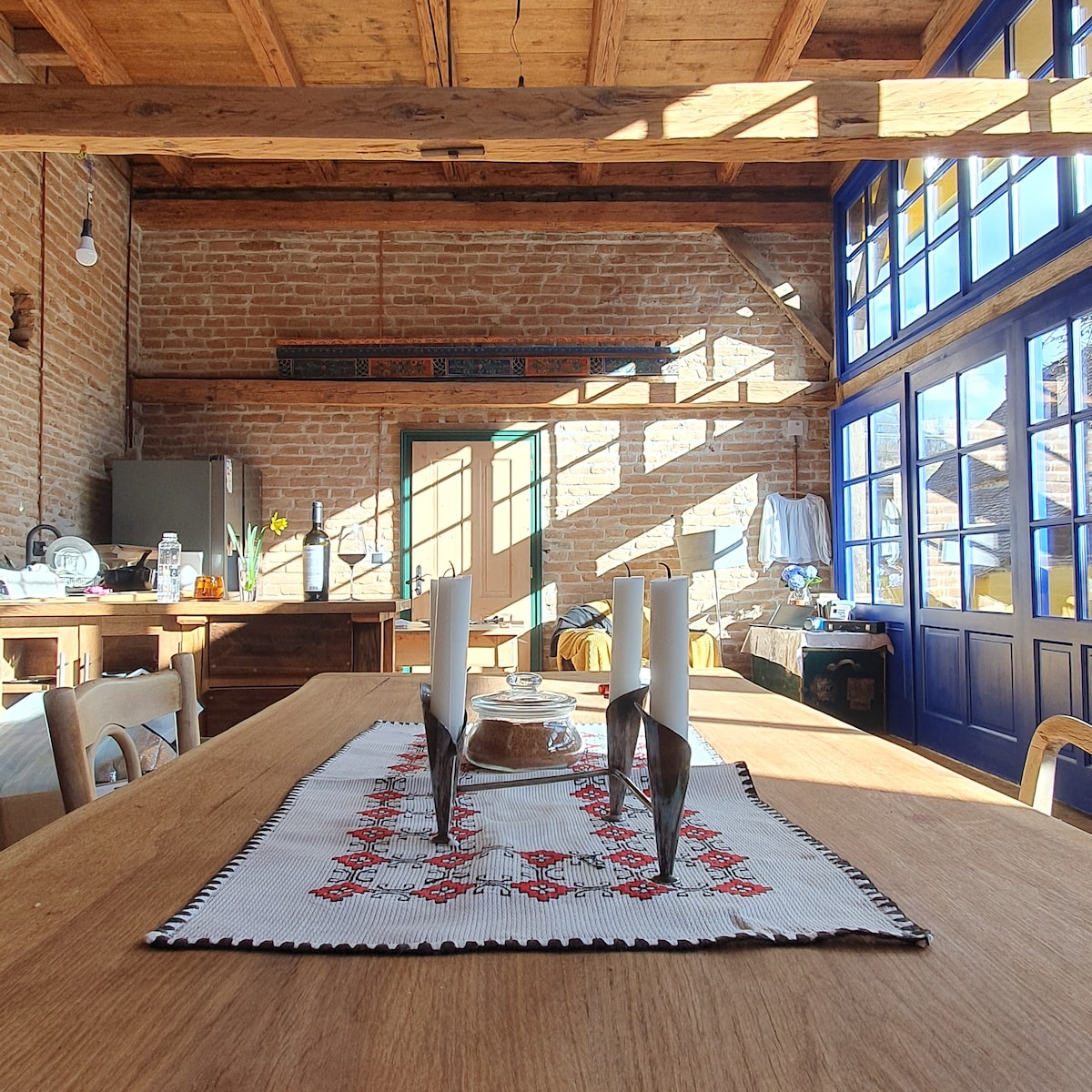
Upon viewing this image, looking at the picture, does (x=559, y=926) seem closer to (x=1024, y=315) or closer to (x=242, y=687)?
(x=242, y=687)

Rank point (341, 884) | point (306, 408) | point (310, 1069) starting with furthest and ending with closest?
1. point (306, 408)
2. point (341, 884)
3. point (310, 1069)

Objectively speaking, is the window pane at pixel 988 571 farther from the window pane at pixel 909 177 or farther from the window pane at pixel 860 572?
the window pane at pixel 909 177

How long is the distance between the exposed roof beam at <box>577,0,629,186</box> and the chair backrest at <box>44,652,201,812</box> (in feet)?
14.5

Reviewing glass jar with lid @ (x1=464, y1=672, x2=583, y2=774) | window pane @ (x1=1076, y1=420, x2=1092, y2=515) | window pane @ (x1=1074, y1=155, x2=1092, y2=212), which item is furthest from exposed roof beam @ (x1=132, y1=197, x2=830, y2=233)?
glass jar with lid @ (x1=464, y1=672, x2=583, y2=774)

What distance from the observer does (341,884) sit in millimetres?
811

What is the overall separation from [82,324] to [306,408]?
1688 mm

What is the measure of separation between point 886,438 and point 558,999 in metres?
6.16

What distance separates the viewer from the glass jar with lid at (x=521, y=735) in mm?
1118

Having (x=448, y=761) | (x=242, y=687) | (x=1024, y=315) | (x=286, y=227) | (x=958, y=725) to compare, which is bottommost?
(x=958, y=725)

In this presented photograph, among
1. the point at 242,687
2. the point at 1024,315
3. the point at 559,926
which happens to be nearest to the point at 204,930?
the point at 559,926

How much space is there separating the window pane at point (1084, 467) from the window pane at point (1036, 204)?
994mm

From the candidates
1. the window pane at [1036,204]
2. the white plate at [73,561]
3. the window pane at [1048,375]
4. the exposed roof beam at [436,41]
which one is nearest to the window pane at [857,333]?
the window pane at [1036,204]

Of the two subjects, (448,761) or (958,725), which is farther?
(958,725)

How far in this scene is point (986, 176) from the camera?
15.8 feet
